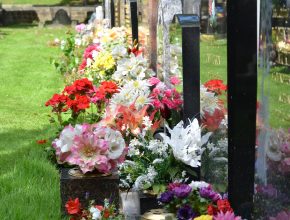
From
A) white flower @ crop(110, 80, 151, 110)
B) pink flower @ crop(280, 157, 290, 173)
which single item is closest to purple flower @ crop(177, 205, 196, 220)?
pink flower @ crop(280, 157, 290, 173)

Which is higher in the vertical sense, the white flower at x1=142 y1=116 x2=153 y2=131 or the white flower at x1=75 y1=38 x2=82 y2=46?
the white flower at x1=142 y1=116 x2=153 y2=131

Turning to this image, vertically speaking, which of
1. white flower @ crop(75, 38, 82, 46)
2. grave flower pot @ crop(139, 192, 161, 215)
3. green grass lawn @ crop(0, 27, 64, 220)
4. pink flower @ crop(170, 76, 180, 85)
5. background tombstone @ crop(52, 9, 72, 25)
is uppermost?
pink flower @ crop(170, 76, 180, 85)

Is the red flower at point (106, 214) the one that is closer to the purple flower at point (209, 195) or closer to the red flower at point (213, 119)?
the purple flower at point (209, 195)

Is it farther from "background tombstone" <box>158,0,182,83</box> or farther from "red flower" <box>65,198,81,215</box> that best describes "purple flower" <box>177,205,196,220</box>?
"background tombstone" <box>158,0,182,83</box>

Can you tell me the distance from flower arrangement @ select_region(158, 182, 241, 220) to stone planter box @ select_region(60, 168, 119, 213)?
91 centimetres

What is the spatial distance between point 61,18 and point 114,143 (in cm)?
3019

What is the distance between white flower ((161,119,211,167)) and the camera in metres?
4.56

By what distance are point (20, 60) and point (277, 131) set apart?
16073 mm

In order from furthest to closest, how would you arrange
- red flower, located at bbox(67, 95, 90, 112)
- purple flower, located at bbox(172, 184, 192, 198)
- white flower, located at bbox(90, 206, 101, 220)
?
red flower, located at bbox(67, 95, 90, 112) → white flower, located at bbox(90, 206, 101, 220) → purple flower, located at bbox(172, 184, 192, 198)

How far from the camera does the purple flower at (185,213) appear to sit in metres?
3.76

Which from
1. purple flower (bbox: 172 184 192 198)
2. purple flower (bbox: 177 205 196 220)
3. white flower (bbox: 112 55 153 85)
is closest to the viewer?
purple flower (bbox: 177 205 196 220)

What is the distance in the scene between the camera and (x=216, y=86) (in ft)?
14.6

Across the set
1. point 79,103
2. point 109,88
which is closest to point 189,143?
point 79,103

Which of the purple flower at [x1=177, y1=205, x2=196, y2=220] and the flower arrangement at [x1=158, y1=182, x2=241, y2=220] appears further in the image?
the purple flower at [x1=177, y1=205, x2=196, y2=220]
